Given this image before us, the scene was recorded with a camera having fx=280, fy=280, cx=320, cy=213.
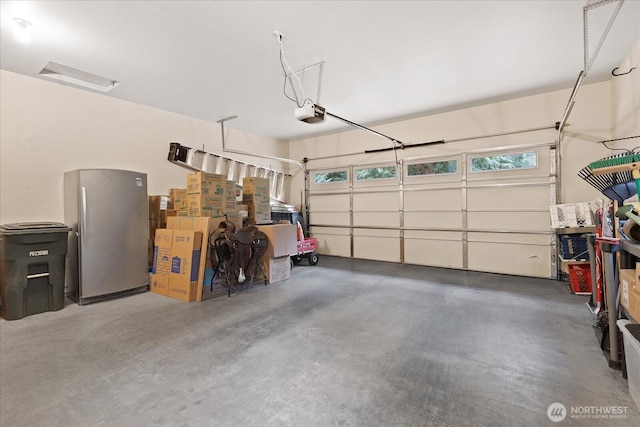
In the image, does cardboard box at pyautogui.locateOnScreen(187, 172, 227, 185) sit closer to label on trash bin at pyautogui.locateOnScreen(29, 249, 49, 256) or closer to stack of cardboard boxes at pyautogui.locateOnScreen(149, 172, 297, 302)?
stack of cardboard boxes at pyautogui.locateOnScreen(149, 172, 297, 302)

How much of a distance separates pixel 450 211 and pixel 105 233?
19.4ft

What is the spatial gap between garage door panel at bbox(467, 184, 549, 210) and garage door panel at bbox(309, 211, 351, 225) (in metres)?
2.81

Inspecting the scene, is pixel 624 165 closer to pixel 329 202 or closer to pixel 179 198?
pixel 179 198

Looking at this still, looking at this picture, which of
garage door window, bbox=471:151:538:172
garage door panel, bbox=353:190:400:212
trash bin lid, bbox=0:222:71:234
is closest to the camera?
trash bin lid, bbox=0:222:71:234

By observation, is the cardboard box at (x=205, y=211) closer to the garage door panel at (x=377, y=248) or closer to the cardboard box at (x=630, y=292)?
the garage door panel at (x=377, y=248)

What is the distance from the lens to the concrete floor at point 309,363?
168 centimetres

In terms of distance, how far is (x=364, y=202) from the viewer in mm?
6816

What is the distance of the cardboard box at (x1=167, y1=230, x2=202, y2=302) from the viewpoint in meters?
3.84

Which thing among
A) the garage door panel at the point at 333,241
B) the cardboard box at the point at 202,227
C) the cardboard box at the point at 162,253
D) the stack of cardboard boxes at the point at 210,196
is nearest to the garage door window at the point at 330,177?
the garage door panel at the point at 333,241

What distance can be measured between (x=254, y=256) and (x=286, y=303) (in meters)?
1.07

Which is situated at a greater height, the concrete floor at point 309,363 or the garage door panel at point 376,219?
the garage door panel at point 376,219

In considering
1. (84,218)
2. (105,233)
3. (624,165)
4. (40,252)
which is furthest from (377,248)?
(40,252)

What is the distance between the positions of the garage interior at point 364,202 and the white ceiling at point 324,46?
0.03 meters

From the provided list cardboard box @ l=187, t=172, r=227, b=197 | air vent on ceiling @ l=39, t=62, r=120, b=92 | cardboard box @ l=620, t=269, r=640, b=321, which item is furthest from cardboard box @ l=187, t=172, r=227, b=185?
cardboard box @ l=620, t=269, r=640, b=321
